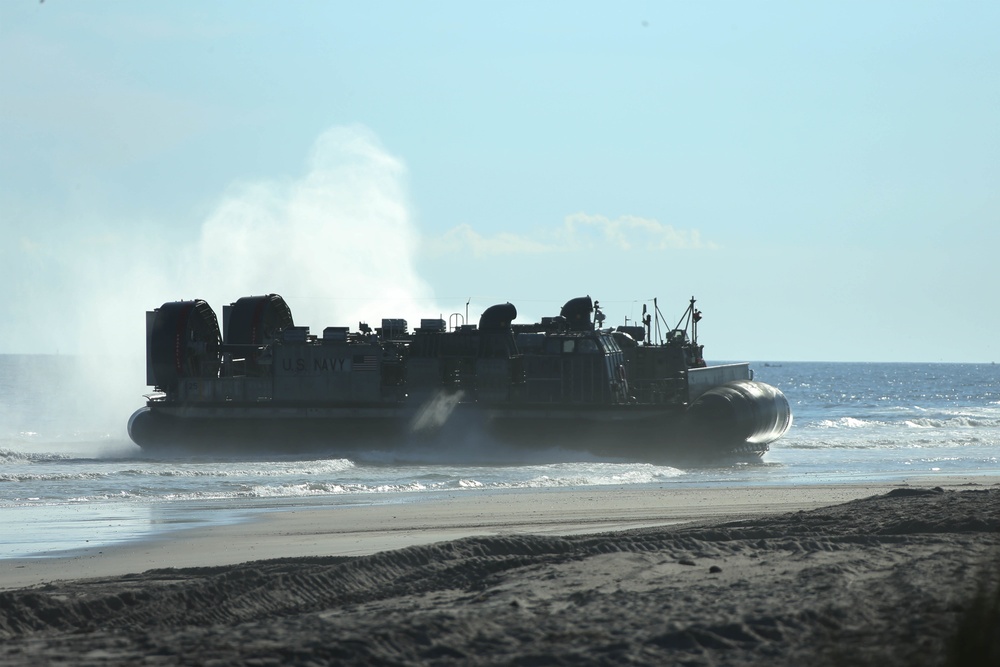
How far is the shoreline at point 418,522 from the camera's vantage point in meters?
9.28

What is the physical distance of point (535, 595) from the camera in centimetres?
609

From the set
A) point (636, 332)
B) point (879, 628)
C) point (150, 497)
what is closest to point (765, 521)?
point (879, 628)

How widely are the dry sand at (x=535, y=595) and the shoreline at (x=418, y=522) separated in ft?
0.22

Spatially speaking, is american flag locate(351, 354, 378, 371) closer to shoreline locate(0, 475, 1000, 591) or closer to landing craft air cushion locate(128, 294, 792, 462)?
landing craft air cushion locate(128, 294, 792, 462)

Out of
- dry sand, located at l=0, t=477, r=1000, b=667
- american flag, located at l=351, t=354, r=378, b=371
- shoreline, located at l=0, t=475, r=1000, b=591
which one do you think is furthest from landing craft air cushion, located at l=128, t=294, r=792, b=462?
dry sand, located at l=0, t=477, r=1000, b=667

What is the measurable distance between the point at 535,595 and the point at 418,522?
600 cm

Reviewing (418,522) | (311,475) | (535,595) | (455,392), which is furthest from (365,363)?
(535,595)

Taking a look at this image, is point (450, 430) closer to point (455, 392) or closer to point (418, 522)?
point (455, 392)

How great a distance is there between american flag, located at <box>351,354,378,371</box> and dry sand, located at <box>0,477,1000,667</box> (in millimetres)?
14494

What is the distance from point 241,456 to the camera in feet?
80.7

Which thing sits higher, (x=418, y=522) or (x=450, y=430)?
(x=450, y=430)

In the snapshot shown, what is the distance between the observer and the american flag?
83.0 feet

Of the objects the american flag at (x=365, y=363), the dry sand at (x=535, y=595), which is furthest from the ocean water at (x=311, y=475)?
the dry sand at (x=535, y=595)

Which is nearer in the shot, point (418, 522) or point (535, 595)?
point (535, 595)
